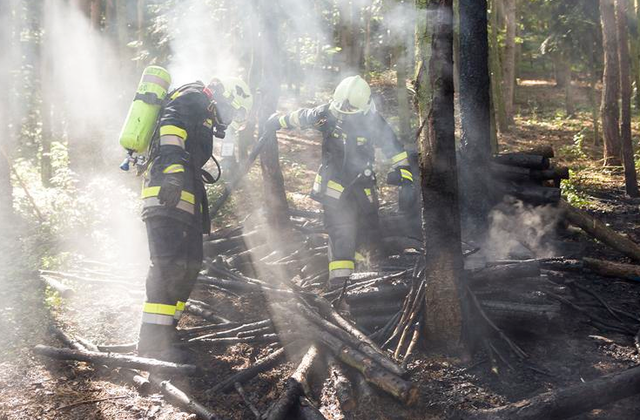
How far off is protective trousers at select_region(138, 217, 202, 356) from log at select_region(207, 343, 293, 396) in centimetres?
82

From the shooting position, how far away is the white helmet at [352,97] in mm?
6516

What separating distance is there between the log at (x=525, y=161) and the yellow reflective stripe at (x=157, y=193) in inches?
191

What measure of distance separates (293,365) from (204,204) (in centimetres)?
188

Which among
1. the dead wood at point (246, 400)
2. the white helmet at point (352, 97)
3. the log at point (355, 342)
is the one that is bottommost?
the dead wood at point (246, 400)

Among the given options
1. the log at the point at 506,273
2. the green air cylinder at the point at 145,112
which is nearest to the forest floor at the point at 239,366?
the log at the point at 506,273

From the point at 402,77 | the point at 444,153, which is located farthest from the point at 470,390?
the point at 402,77

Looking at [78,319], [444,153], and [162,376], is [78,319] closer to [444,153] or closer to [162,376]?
[162,376]

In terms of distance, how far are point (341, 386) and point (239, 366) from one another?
3.80 feet

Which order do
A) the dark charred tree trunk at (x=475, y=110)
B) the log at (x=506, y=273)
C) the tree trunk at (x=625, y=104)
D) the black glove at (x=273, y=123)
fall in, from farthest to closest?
the tree trunk at (x=625, y=104), the dark charred tree trunk at (x=475, y=110), the black glove at (x=273, y=123), the log at (x=506, y=273)

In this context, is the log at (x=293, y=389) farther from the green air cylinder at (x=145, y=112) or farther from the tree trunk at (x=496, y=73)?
the tree trunk at (x=496, y=73)

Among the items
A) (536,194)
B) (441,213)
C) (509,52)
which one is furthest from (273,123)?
(509,52)

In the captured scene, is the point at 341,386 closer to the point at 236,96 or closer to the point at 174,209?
the point at 174,209

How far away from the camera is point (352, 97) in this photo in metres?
6.53

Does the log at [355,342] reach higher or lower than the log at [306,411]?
higher
